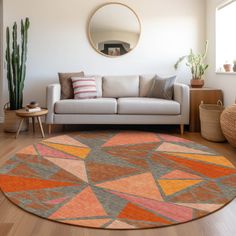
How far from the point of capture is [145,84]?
414 centimetres

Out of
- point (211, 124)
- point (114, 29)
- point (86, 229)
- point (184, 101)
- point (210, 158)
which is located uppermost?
point (114, 29)

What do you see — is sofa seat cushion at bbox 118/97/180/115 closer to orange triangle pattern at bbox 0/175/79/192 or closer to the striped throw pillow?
the striped throw pillow

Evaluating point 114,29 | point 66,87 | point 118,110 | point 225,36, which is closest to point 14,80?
point 66,87

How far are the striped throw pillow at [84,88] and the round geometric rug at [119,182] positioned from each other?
946 millimetres

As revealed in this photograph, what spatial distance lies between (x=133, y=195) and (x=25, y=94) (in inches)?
127

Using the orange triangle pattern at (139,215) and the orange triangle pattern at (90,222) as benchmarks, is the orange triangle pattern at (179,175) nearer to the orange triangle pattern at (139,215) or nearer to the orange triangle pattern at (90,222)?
the orange triangle pattern at (139,215)

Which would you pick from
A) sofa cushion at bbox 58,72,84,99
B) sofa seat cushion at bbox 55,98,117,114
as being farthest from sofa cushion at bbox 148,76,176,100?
sofa cushion at bbox 58,72,84,99

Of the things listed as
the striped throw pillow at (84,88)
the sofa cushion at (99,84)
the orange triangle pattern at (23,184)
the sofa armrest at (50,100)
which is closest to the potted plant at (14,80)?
the sofa armrest at (50,100)

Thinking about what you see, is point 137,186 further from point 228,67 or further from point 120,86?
point 228,67

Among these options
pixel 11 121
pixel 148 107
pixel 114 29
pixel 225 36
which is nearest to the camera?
pixel 148 107

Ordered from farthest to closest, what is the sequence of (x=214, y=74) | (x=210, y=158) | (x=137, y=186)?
(x=214, y=74)
(x=210, y=158)
(x=137, y=186)

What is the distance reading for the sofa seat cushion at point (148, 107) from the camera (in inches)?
138

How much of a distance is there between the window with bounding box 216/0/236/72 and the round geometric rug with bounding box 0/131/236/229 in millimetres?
1679

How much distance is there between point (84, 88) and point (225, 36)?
2.30 m
